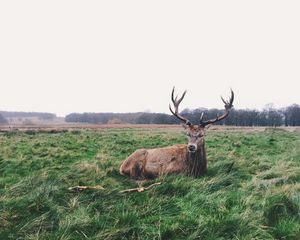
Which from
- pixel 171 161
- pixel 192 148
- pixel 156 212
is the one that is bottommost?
pixel 156 212

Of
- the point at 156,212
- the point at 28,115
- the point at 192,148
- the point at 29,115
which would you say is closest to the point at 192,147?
the point at 192,148

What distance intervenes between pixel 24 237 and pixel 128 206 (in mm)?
1335

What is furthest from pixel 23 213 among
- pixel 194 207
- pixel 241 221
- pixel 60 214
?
pixel 241 221

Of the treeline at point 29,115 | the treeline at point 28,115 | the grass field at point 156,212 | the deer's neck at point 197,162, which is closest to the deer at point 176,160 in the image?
the deer's neck at point 197,162

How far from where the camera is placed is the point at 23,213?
424cm

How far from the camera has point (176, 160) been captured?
796cm

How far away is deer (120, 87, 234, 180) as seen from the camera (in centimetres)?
765

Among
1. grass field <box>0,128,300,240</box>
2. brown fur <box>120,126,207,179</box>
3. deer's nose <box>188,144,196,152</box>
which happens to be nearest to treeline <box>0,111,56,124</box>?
brown fur <box>120,126,207,179</box>

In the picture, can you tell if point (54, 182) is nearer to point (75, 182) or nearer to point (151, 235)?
point (75, 182)

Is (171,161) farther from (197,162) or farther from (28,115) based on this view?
(28,115)

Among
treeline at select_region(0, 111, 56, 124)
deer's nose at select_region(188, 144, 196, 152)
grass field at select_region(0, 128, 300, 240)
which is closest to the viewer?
grass field at select_region(0, 128, 300, 240)

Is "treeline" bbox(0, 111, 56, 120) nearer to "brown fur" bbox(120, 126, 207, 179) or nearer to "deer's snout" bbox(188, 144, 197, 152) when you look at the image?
"brown fur" bbox(120, 126, 207, 179)

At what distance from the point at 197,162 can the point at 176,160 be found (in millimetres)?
540

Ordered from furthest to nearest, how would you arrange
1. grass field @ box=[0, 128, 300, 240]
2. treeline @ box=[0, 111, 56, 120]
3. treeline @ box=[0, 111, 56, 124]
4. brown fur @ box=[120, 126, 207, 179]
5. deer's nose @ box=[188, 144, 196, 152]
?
treeline @ box=[0, 111, 56, 120] → treeline @ box=[0, 111, 56, 124] → brown fur @ box=[120, 126, 207, 179] → deer's nose @ box=[188, 144, 196, 152] → grass field @ box=[0, 128, 300, 240]
